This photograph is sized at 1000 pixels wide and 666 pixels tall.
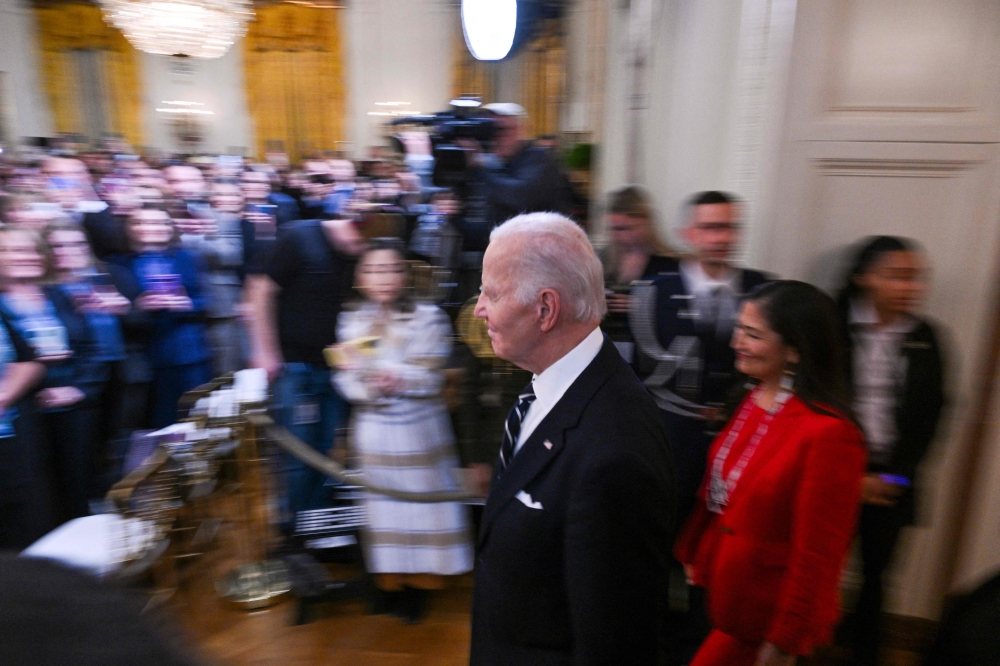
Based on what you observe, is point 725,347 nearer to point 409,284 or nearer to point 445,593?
point 409,284

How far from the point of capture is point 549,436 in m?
1.27

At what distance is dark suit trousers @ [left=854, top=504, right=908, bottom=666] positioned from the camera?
2.38 meters

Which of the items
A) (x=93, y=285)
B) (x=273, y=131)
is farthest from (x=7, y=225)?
(x=273, y=131)

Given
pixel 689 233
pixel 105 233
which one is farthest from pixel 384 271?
pixel 105 233

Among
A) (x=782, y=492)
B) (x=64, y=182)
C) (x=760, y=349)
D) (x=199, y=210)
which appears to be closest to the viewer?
(x=782, y=492)

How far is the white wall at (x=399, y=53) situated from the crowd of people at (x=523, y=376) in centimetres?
742

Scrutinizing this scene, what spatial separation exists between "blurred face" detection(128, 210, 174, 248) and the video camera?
163 cm

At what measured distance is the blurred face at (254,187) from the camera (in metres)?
5.93

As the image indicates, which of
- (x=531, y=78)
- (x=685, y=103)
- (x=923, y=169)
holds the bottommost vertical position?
(x=923, y=169)

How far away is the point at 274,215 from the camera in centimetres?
543

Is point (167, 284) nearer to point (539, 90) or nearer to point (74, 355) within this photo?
point (74, 355)

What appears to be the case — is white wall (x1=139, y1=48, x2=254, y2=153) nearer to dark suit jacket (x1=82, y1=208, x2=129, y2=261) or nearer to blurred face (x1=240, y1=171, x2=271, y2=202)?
blurred face (x1=240, y1=171, x2=271, y2=202)

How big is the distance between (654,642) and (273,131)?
11.7 m

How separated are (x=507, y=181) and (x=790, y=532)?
2.03 m
